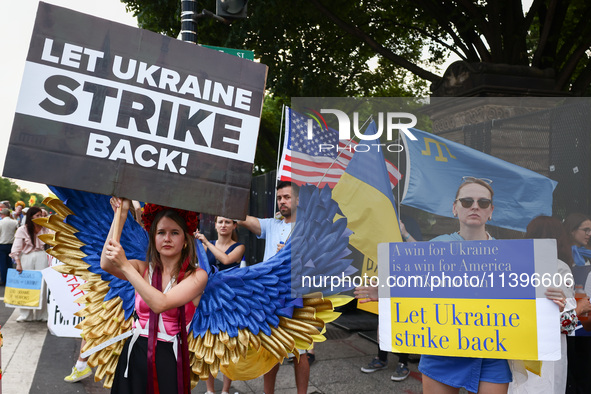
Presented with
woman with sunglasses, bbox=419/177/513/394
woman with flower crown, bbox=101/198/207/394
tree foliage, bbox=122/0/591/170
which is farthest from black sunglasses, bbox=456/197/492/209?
tree foliage, bbox=122/0/591/170

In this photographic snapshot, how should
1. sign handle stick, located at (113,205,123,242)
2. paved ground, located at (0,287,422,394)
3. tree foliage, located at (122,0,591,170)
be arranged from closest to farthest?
sign handle stick, located at (113,205,123,242) < paved ground, located at (0,287,422,394) < tree foliage, located at (122,0,591,170)

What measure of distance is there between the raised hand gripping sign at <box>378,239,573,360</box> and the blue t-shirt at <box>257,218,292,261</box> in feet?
6.67

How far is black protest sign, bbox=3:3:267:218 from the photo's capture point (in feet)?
8.87

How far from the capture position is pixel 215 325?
3172 mm

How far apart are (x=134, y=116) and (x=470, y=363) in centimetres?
225

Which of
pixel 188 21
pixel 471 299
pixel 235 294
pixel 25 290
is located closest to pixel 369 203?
pixel 471 299

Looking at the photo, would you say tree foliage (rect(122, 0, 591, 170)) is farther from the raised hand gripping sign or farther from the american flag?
the raised hand gripping sign

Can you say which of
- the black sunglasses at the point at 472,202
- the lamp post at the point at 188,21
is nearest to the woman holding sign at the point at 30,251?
the lamp post at the point at 188,21

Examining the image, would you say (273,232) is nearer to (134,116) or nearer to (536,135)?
(536,135)

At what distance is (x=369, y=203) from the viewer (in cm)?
362

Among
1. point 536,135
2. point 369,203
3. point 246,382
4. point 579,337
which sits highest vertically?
point 536,135

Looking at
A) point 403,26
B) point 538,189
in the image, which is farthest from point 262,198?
point 538,189

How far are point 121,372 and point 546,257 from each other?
7.92 feet

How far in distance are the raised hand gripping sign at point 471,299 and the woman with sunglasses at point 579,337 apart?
1.03m
